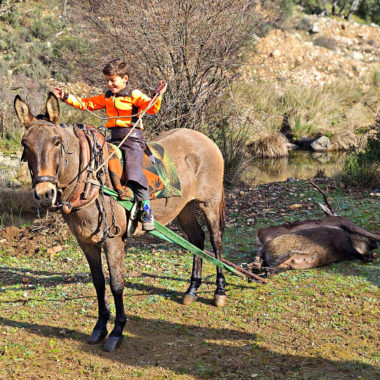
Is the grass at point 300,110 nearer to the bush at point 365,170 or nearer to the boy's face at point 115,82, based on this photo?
the bush at point 365,170

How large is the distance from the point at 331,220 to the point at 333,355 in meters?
3.28

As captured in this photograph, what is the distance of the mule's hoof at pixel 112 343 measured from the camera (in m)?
4.66

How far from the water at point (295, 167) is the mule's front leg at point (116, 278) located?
30.1 feet

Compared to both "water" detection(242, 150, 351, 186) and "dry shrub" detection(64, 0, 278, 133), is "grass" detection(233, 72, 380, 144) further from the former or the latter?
"dry shrub" detection(64, 0, 278, 133)

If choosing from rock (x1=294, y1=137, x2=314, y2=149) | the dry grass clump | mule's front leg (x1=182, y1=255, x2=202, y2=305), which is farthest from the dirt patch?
the dry grass clump

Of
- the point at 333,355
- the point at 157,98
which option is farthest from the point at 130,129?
the point at 333,355

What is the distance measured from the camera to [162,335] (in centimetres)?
501

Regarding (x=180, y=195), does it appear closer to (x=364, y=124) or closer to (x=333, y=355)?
(x=333, y=355)

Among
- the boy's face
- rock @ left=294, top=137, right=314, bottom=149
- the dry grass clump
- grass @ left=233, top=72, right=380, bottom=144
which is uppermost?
the boy's face

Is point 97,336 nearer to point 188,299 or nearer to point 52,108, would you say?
point 188,299

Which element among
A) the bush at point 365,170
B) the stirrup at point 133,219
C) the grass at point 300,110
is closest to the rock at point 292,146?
the grass at point 300,110

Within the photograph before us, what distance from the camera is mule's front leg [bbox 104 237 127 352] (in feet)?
15.2

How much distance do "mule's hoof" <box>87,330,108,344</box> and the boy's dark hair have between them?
2674 millimetres

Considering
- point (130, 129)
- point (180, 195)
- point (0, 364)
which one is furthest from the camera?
point (180, 195)
